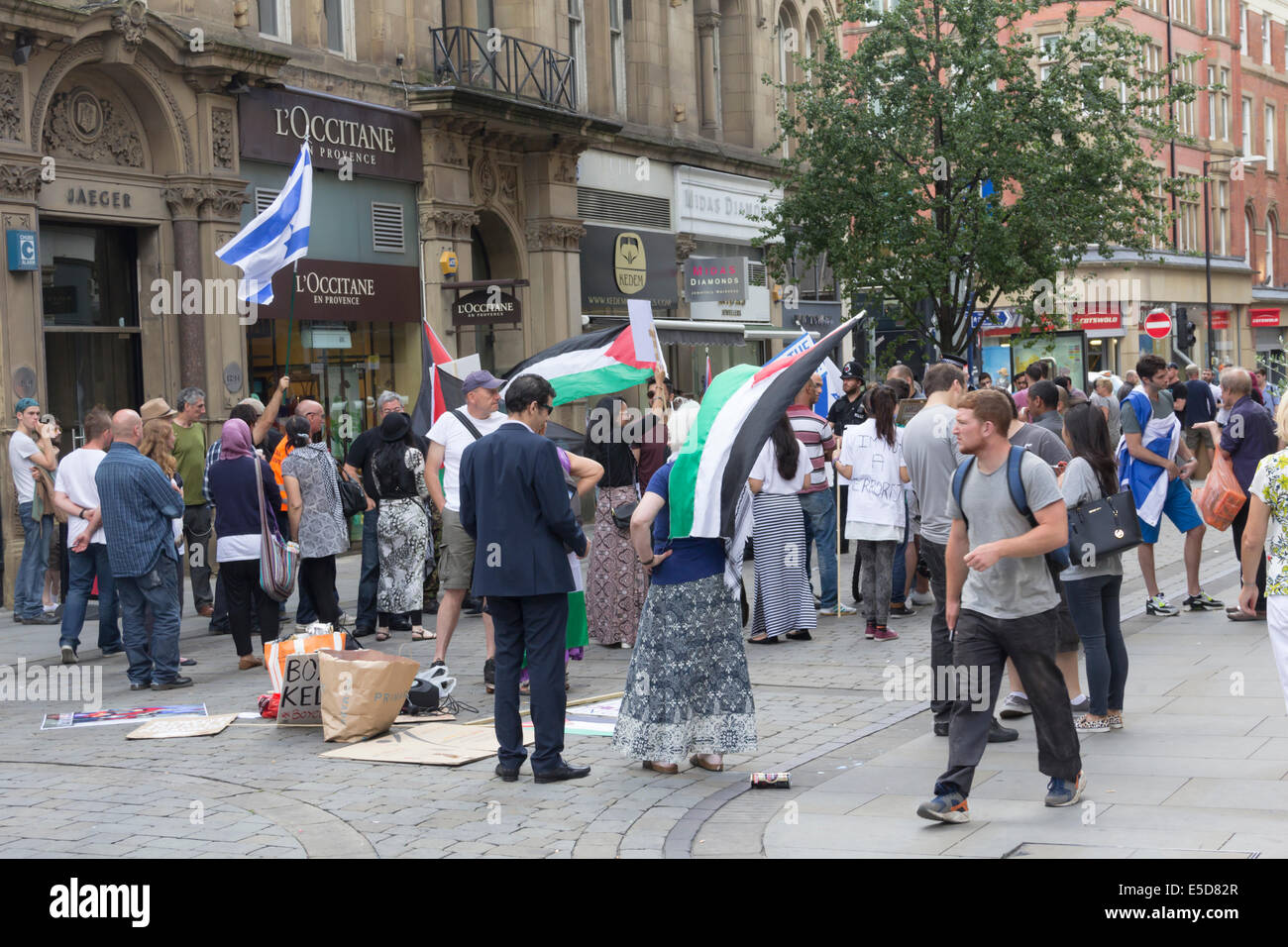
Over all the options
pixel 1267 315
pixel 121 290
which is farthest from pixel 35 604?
pixel 1267 315

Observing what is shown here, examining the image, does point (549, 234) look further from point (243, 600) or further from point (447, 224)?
point (243, 600)

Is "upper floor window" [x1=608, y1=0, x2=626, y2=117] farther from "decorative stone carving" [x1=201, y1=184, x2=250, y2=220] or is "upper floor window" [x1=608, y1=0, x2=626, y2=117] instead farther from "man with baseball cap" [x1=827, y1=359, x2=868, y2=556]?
"man with baseball cap" [x1=827, y1=359, x2=868, y2=556]

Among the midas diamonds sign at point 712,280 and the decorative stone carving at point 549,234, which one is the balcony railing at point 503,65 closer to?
the decorative stone carving at point 549,234

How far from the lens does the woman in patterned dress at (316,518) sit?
12.3 m

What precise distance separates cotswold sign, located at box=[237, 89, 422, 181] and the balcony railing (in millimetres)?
1131

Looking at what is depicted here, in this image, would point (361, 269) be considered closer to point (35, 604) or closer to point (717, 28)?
point (35, 604)

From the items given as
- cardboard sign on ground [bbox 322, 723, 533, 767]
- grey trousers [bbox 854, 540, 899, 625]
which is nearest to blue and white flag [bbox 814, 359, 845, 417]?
grey trousers [bbox 854, 540, 899, 625]

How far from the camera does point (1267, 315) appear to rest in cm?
5694

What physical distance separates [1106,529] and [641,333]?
17.6 feet

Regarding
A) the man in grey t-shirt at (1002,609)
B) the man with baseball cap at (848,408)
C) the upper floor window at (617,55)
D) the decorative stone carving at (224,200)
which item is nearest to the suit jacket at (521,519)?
the man in grey t-shirt at (1002,609)

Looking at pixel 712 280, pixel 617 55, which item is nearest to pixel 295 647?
pixel 617 55

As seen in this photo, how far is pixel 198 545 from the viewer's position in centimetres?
1416
